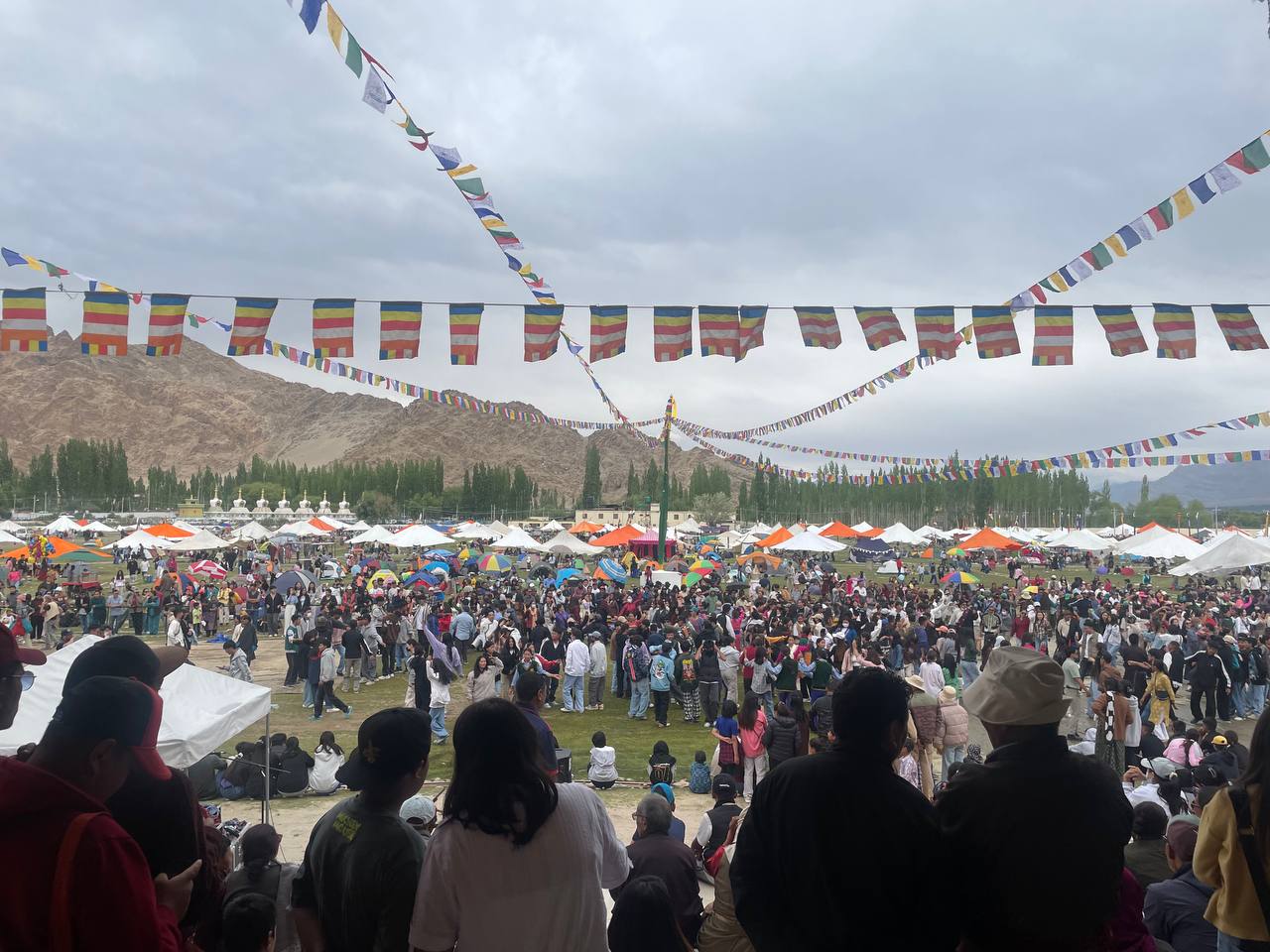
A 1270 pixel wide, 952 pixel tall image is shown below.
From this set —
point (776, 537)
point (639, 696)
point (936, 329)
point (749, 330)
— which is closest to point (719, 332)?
point (749, 330)

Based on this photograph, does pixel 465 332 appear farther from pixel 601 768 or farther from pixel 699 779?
pixel 699 779

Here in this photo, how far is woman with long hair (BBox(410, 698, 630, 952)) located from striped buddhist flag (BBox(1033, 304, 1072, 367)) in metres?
10.9

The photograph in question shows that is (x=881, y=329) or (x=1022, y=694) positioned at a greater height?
(x=881, y=329)

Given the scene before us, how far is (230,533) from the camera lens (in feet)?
146

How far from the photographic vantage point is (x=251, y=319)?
11.2 m

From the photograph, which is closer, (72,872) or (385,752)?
(72,872)

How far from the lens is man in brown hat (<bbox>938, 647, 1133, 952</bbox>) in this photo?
2.36 metres

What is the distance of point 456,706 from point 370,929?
13116 mm

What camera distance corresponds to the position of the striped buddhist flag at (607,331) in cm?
1158

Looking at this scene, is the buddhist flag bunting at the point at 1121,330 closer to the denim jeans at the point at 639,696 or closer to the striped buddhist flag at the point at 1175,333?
the striped buddhist flag at the point at 1175,333

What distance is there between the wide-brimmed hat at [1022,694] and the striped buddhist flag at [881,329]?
981 centimetres

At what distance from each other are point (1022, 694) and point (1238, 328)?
10200 millimetres

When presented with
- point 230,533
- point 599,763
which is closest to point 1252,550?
point 599,763

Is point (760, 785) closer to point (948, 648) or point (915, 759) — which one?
point (915, 759)
